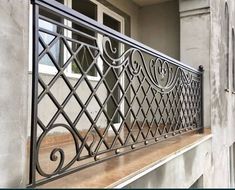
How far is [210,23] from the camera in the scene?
5121 mm

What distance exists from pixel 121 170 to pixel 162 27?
4.75 meters

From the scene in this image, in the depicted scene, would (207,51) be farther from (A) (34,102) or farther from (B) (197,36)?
(A) (34,102)

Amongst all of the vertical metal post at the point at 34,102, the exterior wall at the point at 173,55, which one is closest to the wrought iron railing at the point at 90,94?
the vertical metal post at the point at 34,102

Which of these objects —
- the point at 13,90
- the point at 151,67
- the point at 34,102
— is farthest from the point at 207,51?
the point at 13,90

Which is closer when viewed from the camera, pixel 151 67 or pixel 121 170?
pixel 121 170

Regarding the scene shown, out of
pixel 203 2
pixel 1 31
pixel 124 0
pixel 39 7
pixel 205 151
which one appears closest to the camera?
pixel 1 31

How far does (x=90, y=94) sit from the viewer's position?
2.01 meters

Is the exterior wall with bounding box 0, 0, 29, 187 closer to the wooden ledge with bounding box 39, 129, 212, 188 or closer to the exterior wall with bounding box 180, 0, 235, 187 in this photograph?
the wooden ledge with bounding box 39, 129, 212, 188

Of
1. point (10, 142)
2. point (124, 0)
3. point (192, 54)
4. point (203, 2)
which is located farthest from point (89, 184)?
point (124, 0)

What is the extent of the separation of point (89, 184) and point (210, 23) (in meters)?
4.29

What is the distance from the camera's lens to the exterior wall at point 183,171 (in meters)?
2.28

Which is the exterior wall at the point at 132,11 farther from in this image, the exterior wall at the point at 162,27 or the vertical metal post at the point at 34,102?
the vertical metal post at the point at 34,102

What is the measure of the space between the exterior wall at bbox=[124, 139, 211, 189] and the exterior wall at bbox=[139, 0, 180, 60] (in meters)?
2.47

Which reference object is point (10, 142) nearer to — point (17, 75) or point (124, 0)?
point (17, 75)
